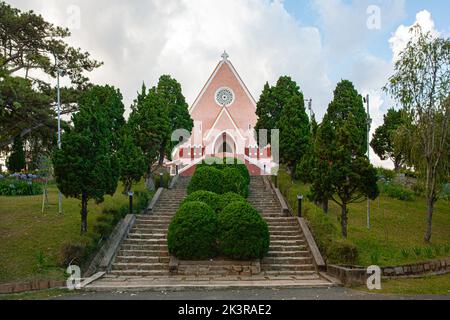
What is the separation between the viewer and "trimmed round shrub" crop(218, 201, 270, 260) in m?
13.4

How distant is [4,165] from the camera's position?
29.3 metres

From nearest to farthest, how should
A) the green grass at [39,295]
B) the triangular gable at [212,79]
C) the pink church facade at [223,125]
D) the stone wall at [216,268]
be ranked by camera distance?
the green grass at [39,295] → the stone wall at [216,268] → the pink church facade at [223,125] → the triangular gable at [212,79]

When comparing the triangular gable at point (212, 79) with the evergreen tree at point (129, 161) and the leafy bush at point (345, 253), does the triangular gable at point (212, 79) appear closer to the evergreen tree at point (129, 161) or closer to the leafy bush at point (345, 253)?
the evergreen tree at point (129, 161)

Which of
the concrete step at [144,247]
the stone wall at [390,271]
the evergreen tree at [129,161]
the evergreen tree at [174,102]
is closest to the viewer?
the stone wall at [390,271]

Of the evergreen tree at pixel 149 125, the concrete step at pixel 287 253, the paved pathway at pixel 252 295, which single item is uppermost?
the evergreen tree at pixel 149 125

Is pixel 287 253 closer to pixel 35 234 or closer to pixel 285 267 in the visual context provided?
pixel 285 267

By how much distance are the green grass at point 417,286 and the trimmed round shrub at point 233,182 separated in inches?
321

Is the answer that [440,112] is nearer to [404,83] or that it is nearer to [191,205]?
[404,83]

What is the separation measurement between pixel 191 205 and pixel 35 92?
16.3 meters

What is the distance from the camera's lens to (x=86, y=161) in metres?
13.8

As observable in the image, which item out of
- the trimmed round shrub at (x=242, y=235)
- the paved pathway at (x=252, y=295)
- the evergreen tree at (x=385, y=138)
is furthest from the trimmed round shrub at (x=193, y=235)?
the evergreen tree at (x=385, y=138)

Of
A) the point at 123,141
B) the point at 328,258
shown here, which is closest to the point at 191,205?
the point at 328,258

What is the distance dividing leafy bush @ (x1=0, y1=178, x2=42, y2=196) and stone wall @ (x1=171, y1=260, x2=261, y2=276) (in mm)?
11123

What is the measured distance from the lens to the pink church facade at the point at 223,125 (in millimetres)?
30431
